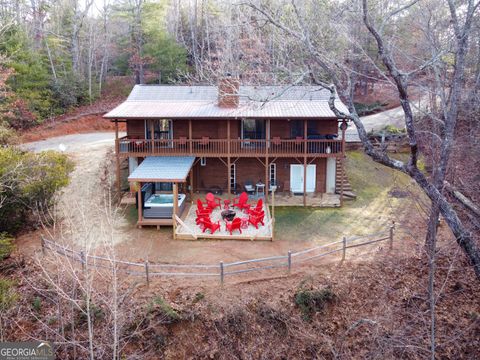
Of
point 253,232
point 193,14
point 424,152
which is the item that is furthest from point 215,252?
point 193,14

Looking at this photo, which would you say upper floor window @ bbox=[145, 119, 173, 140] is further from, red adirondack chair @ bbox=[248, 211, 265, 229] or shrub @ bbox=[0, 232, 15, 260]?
shrub @ bbox=[0, 232, 15, 260]

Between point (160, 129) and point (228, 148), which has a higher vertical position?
point (160, 129)

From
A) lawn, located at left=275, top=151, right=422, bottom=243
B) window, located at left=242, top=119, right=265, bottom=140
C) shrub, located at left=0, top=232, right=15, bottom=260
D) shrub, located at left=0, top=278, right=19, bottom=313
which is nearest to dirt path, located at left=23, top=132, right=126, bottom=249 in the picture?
shrub, located at left=0, top=232, right=15, bottom=260

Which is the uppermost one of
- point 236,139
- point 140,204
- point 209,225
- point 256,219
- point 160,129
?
point 160,129

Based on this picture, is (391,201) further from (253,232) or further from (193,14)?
(193,14)

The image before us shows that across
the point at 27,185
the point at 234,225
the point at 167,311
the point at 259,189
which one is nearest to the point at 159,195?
the point at 234,225

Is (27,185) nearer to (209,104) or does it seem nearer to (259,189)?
(209,104)
